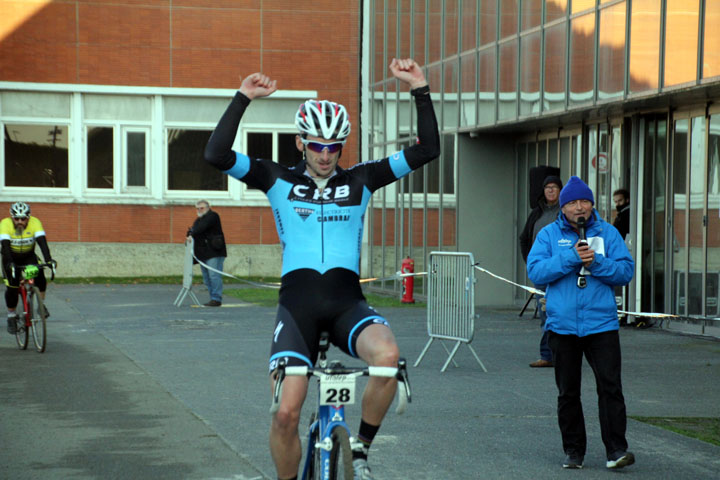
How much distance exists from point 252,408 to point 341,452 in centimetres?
463

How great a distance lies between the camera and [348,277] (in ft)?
17.4

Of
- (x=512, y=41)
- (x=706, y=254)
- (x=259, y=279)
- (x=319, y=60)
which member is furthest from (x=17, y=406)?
(x=319, y=60)

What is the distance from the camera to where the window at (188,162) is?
32312 mm

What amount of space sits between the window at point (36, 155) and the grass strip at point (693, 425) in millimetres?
25108

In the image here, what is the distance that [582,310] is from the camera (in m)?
7.29

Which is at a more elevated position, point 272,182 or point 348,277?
point 272,182

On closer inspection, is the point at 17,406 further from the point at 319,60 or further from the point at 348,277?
the point at 319,60

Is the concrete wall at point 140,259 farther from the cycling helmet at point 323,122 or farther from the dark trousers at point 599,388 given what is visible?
the cycling helmet at point 323,122

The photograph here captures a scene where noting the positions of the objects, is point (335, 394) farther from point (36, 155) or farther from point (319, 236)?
point (36, 155)

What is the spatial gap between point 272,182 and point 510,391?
223 inches

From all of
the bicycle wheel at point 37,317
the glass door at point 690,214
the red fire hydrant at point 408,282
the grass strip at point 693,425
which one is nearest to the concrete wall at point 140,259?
the red fire hydrant at point 408,282

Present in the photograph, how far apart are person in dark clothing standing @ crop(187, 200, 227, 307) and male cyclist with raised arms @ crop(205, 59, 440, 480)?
52.2 ft

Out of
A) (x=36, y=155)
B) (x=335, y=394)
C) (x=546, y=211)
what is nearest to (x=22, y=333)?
(x=546, y=211)

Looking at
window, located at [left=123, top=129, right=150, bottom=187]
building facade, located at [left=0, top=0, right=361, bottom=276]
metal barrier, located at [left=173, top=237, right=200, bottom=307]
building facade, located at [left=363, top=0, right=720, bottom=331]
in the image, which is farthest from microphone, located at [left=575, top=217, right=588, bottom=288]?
window, located at [left=123, top=129, right=150, bottom=187]
